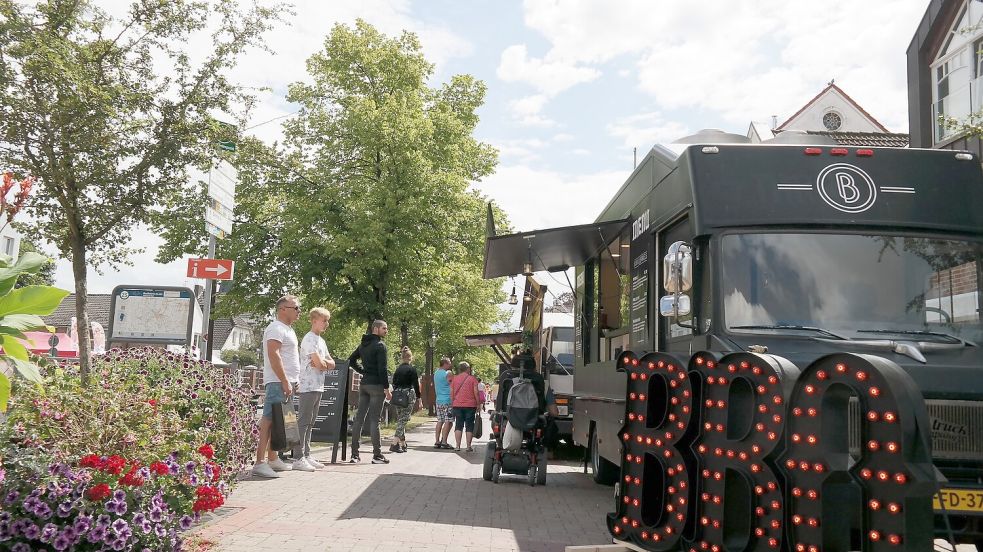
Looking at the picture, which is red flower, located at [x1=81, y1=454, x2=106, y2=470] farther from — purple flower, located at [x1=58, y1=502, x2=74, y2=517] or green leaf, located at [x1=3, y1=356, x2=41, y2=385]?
green leaf, located at [x1=3, y1=356, x2=41, y2=385]

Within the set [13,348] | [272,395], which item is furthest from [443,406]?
[13,348]

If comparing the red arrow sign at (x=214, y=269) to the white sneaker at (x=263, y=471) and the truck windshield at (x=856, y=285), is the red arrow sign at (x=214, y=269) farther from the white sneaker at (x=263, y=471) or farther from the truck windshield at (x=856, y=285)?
the truck windshield at (x=856, y=285)

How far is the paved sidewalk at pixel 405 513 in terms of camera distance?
6.55m

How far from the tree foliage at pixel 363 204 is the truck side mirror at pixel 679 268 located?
16.8 metres

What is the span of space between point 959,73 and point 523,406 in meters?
18.8

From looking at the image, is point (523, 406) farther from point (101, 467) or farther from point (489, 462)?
point (101, 467)

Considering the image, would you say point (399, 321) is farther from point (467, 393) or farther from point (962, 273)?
point (962, 273)

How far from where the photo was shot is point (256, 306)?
25156mm

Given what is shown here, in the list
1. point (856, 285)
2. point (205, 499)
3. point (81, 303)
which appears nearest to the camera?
point (205, 499)

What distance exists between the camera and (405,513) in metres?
7.99

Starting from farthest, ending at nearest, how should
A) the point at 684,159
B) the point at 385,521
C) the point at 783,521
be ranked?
the point at 385,521 → the point at 684,159 → the point at 783,521

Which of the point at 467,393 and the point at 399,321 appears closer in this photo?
the point at 467,393

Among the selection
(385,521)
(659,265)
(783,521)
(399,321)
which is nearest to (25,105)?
(385,521)

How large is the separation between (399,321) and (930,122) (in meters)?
15.6
